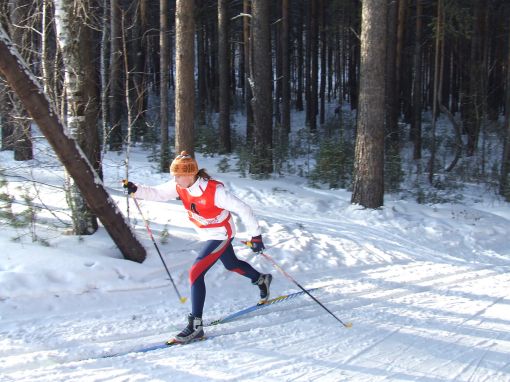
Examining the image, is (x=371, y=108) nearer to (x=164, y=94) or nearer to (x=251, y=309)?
(x=251, y=309)

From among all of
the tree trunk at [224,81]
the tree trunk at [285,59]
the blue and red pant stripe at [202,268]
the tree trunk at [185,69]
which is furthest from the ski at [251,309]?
the tree trunk at [285,59]

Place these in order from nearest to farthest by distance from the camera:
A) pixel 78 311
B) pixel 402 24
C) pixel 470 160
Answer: pixel 78 311, pixel 470 160, pixel 402 24

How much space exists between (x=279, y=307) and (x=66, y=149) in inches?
122

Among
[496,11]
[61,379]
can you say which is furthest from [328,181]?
[496,11]

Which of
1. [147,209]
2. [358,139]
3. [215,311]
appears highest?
[358,139]

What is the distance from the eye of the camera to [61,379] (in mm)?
3908

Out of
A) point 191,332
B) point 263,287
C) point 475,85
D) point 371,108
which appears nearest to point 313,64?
point 475,85

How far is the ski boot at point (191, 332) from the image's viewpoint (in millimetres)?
4699

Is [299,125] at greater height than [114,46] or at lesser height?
lesser

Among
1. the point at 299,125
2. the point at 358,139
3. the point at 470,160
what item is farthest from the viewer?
the point at 299,125

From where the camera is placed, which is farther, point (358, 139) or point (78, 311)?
point (358, 139)

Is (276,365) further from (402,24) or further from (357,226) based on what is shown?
(402,24)

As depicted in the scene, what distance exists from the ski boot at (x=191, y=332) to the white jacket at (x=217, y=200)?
0.85 meters

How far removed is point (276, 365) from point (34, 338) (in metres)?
2.33
